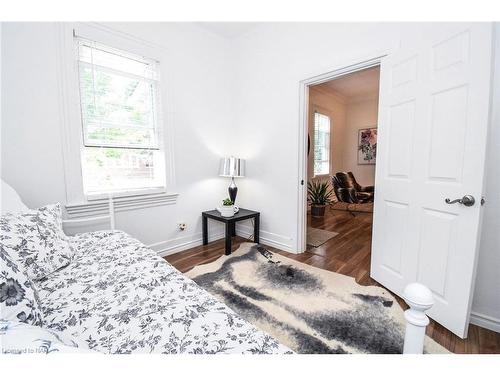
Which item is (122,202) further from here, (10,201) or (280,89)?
(280,89)

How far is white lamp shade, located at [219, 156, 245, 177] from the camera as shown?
2.91 meters

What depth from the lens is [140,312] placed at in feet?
2.92

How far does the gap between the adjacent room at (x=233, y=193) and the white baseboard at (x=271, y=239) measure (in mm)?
21

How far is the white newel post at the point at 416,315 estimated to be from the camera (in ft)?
2.19

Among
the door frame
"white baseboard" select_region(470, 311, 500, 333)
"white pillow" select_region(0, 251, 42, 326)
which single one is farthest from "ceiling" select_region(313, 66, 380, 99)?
"white pillow" select_region(0, 251, 42, 326)

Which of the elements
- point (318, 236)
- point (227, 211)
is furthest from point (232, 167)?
point (318, 236)

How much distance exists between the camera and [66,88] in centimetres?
195

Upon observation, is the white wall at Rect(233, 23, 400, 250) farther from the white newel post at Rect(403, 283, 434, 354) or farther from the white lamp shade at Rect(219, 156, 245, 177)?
the white newel post at Rect(403, 283, 434, 354)

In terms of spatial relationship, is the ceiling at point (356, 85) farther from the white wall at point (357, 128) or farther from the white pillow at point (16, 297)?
the white pillow at point (16, 297)

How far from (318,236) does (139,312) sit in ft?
9.44

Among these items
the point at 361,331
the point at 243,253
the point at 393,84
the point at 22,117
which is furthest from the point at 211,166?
the point at 361,331

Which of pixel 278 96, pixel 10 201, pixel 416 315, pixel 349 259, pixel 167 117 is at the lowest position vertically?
pixel 349 259
